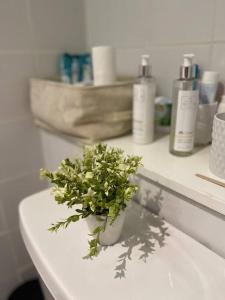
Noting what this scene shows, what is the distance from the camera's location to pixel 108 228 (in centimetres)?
44

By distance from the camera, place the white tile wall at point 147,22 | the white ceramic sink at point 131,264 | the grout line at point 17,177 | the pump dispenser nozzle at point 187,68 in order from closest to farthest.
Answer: the white ceramic sink at point 131,264
the pump dispenser nozzle at point 187,68
the white tile wall at point 147,22
the grout line at point 17,177

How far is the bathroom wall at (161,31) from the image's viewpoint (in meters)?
0.56

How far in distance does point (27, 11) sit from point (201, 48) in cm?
53

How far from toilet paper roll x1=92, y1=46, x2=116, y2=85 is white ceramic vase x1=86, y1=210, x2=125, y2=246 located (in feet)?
1.27

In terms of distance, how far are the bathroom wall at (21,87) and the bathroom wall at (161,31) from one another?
11cm

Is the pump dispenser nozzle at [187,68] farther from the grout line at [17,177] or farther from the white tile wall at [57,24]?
the grout line at [17,177]

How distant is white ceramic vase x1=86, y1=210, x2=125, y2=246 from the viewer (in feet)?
1.38

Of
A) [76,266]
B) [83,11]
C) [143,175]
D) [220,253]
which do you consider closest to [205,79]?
[143,175]

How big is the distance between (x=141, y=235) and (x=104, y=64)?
17.2 inches

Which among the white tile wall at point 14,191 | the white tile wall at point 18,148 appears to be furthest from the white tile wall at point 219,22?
the white tile wall at point 14,191

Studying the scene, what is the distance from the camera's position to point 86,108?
0.61m

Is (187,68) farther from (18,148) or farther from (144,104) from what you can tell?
(18,148)

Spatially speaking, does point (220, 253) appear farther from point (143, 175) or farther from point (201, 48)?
point (201, 48)

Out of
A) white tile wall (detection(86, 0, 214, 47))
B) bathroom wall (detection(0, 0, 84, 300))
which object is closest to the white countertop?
white tile wall (detection(86, 0, 214, 47))
